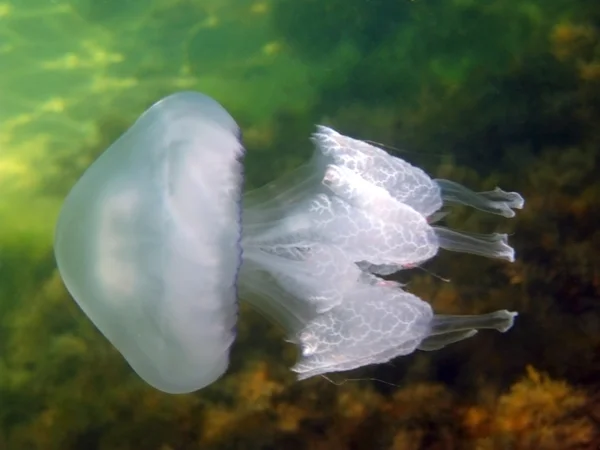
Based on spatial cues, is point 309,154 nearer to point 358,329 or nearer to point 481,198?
point 481,198

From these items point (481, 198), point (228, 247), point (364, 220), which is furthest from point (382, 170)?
point (228, 247)

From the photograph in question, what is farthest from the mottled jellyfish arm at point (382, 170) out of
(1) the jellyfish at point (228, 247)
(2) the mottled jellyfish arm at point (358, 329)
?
(2) the mottled jellyfish arm at point (358, 329)

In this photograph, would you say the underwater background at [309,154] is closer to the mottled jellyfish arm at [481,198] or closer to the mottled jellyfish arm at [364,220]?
the mottled jellyfish arm at [481,198]

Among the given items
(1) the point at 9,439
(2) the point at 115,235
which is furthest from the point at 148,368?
(1) the point at 9,439

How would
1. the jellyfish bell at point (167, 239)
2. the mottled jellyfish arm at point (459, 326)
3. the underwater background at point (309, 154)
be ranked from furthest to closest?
the underwater background at point (309, 154)
the mottled jellyfish arm at point (459, 326)
the jellyfish bell at point (167, 239)

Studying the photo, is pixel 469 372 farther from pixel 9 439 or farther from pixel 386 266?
pixel 9 439

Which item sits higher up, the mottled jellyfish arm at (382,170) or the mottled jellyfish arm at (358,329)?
the mottled jellyfish arm at (382,170)
